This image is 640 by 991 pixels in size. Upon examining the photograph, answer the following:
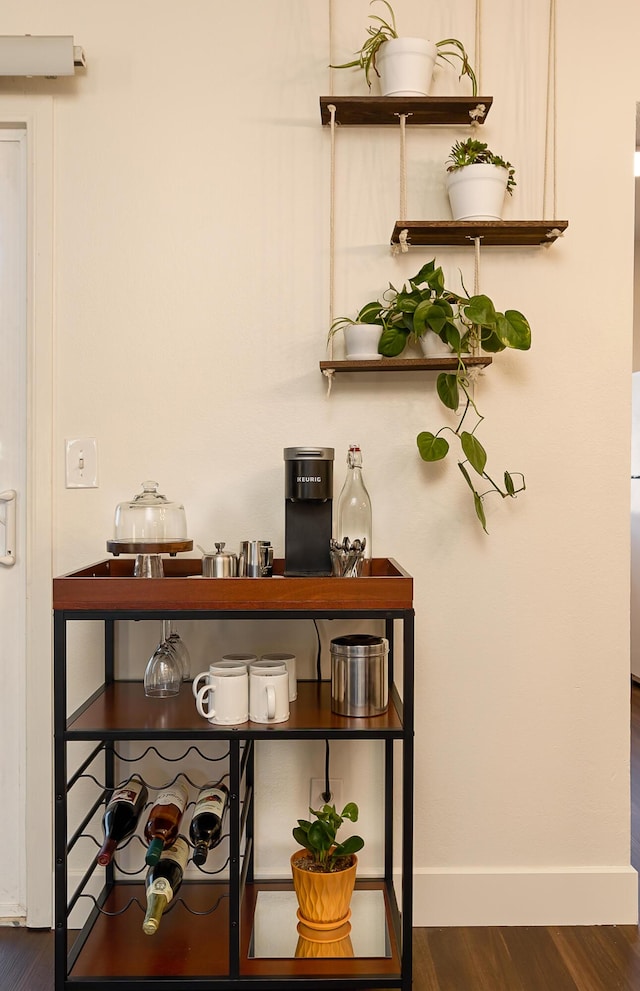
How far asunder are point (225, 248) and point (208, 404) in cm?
39

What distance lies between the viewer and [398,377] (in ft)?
6.78

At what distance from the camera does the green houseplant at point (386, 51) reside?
6.45 feet

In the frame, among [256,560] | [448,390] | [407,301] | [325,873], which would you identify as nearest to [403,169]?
[407,301]

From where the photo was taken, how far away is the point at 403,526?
2072mm

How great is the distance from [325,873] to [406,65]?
6.08 feet

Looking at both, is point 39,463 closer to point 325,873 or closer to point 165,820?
point 165,820

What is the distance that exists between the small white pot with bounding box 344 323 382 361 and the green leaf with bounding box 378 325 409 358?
0.01 m

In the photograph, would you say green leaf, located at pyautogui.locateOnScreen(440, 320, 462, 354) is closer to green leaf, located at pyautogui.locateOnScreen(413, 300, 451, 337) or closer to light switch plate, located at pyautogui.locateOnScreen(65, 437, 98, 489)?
green leaf, located at pyautogui.locateOnScreen(413, 300, 451, 337)

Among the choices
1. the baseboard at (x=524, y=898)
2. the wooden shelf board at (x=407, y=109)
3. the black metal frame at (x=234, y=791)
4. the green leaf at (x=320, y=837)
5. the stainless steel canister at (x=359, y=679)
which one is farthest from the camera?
the baseboard at (x=524, y=898)

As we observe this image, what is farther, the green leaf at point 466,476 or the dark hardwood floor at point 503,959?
the green leaf at point 466,476

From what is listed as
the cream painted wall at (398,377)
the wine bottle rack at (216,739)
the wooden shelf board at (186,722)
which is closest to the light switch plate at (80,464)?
the cream painted wall at (398,377)

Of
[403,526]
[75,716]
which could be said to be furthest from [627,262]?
[75,716]

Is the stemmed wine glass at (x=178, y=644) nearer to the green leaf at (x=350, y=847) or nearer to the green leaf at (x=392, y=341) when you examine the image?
the green leaf at (x=350, y=847)

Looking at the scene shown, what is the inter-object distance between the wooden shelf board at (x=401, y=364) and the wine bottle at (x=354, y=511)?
0.19 m
